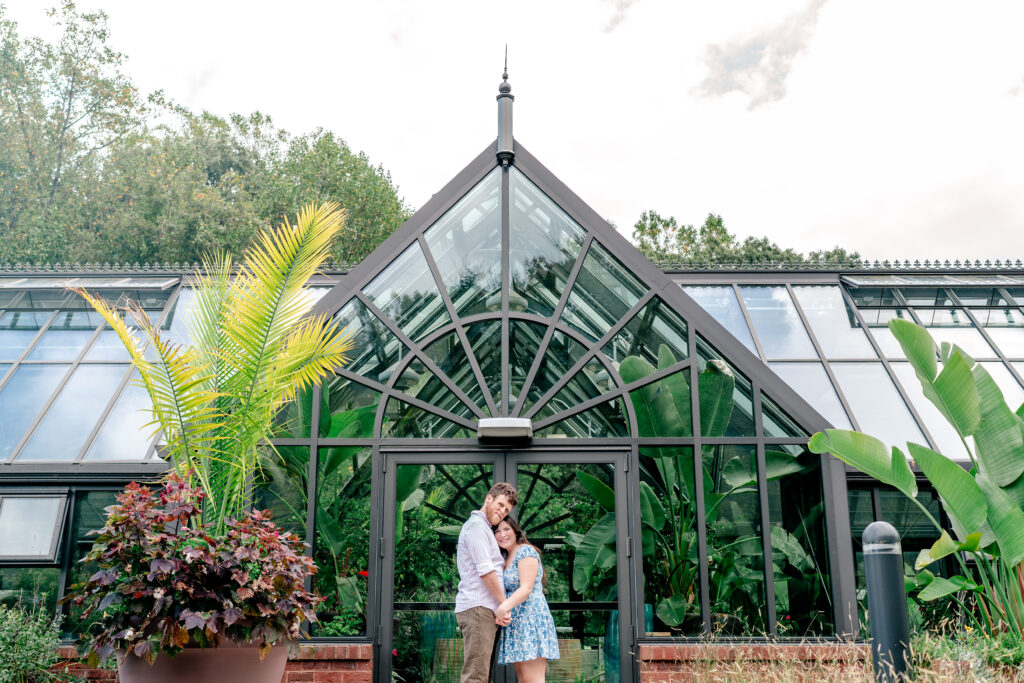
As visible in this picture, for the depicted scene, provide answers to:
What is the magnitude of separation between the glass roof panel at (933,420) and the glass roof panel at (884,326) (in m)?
0.25

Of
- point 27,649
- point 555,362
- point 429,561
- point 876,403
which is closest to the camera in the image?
point 27,649

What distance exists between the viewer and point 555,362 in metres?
7.33

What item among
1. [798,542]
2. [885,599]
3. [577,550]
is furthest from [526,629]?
[885,599]

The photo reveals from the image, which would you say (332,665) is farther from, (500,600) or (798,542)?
(798,542)

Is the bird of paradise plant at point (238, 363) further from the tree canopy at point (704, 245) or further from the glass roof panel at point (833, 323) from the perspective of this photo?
the tree canopy at point (704, 245)

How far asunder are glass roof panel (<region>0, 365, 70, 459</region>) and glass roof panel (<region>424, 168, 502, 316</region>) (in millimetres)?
4153

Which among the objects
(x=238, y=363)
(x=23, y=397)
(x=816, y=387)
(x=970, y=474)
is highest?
(x=816, y=387)

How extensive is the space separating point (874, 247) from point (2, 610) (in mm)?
30129

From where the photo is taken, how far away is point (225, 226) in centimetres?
2491

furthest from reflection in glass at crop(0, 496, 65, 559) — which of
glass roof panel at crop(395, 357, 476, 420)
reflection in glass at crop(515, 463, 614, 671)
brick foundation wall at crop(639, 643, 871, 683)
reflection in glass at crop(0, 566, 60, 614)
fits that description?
brick foundation wall at crop(639, 643, 871, 683)

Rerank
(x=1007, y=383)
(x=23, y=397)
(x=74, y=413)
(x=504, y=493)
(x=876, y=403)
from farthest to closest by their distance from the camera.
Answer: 1. (x=1007, y=383)
2. (x=876, y=403)
3. (x=23, y=397)
4. (x=74, y=413)
5. (x=504, y=493)

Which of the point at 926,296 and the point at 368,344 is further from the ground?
the point at 926,296

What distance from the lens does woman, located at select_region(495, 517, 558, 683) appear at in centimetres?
587

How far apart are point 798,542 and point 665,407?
1544 millimetres
